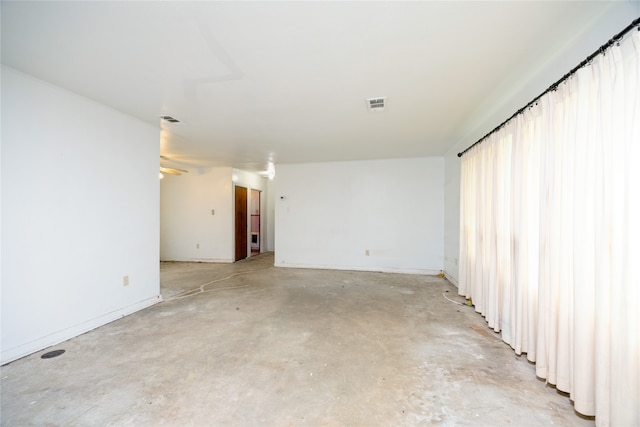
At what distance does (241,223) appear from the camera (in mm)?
7371

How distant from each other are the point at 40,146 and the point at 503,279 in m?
4.63

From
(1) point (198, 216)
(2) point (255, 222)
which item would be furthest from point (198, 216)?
(2) point (255, 222)

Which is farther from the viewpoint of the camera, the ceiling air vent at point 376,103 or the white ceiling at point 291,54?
the ceiling air vent at point 376,103

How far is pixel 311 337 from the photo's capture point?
8.97 feet

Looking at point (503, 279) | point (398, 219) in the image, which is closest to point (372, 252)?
point (398, 219)

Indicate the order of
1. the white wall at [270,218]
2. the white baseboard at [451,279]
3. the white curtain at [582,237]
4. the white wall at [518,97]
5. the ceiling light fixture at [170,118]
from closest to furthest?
the white curtain at [582,237]
the white wall at [518,97]
the ceiling light fixture at [170,118]
the white baseboard at [451,279]
the white wall at [270,218]

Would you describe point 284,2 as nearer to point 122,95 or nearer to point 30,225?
point 122,95

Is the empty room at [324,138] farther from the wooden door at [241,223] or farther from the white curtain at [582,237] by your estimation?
the wooden door at [241,223]

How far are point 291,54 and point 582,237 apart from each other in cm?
229

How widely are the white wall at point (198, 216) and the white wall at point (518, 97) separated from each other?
5.08 metres

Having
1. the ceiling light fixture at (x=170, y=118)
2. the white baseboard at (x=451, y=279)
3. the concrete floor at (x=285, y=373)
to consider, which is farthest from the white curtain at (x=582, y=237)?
the ceiling light fixture at (x=170, y=118)

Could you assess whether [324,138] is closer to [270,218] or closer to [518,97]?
[518,97]

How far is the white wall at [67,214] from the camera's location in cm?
228

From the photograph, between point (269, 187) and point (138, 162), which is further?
point (269, 187)
